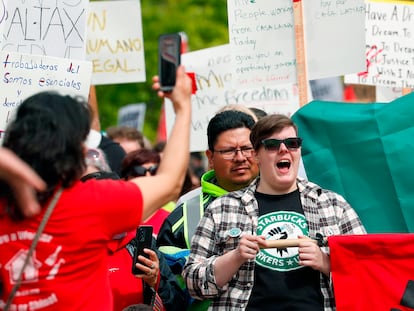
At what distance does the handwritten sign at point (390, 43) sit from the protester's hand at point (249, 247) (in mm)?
2745

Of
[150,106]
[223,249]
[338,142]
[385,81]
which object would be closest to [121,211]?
[223,249]

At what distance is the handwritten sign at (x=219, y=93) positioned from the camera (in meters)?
7.97

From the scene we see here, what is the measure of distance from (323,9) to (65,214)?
128 inches

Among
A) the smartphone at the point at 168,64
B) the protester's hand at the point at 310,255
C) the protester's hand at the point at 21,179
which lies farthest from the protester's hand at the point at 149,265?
the protester's hand at the point at 21,179

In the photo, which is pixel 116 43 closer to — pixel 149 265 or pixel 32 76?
pixel 32 76

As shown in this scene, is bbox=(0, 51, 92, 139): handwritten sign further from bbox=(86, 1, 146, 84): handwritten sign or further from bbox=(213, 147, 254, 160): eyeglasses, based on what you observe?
bbox=(86, 1, 146, 84): handwritten sign

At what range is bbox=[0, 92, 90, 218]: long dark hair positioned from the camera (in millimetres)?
3330

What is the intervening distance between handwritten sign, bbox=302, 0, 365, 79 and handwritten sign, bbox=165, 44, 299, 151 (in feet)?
5.76

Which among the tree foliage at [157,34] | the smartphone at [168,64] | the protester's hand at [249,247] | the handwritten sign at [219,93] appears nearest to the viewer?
the smartphone at [168,64]

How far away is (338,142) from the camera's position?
5.51m

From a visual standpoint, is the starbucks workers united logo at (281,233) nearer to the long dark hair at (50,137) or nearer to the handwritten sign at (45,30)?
the long dark hair at (50,137)

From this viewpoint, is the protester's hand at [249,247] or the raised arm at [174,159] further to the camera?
the protester's hand at [249,247]

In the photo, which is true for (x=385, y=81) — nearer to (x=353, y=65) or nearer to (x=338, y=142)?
(x=353, y=65)

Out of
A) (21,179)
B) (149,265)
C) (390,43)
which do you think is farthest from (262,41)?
(21,179)
